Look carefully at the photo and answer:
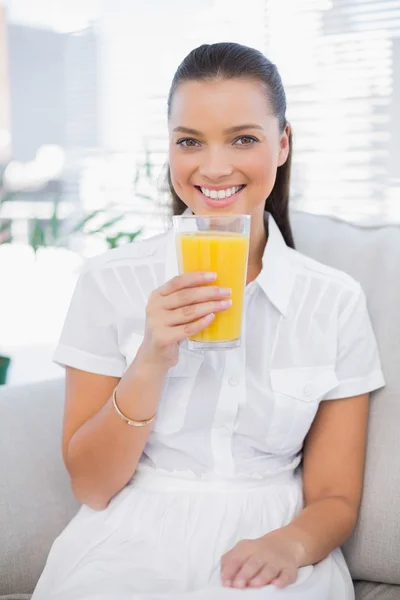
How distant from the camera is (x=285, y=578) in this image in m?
1.25

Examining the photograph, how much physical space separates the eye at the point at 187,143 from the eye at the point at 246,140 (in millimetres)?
80

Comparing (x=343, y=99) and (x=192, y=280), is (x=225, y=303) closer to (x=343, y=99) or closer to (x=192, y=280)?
(x=192, y=280)

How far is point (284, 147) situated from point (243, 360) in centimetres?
47

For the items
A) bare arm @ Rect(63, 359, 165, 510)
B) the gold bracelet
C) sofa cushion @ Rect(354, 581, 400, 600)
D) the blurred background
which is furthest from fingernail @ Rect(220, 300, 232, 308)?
the blurred background

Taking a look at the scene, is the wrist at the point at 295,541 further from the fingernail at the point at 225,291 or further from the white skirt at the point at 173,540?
the fingernail at the point at 225,291

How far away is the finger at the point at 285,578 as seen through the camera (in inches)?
48.7

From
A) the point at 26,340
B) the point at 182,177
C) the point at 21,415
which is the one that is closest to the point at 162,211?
the point at 182,177

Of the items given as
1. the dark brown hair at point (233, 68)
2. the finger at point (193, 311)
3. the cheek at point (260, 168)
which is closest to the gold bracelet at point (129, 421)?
the finger at point (193, 311)

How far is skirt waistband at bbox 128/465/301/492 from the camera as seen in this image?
144 cm

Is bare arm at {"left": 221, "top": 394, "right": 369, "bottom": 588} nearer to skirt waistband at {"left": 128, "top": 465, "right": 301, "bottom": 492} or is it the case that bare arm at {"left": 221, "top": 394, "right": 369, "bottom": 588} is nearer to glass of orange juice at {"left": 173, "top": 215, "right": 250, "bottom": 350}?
skirt waistband at {"left": 128, "top": 465, "right": 301, "bottom": 492}

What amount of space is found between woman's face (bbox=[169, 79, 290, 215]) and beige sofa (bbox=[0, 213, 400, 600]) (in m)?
0.39

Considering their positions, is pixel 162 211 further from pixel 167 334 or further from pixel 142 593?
pixel 142 593

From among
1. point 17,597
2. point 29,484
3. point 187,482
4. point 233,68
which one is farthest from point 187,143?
point 17,597

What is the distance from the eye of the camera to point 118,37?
4.03 meters
